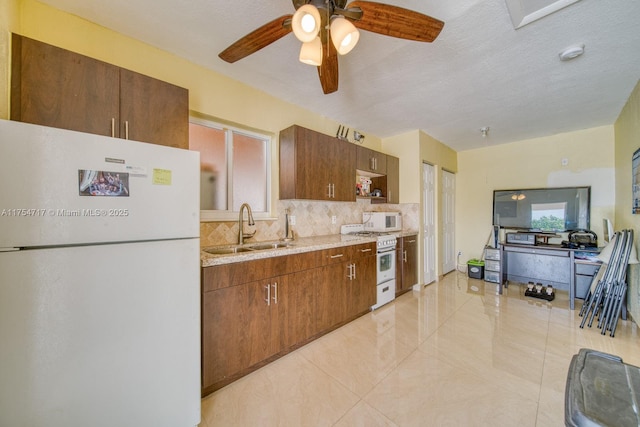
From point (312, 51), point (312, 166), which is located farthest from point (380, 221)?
point (312, 51)

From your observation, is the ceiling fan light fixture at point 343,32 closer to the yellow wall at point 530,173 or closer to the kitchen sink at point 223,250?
the kitchen sink at point 223,250

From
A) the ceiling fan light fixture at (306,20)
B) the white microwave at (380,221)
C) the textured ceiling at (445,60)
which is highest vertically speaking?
the textured ceiling at (445,60)

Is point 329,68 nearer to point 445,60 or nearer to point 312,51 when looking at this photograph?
point 312,51

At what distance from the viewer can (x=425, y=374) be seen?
1.82 metres

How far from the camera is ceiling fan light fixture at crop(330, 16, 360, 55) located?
1167 mm

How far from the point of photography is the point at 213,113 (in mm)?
2213

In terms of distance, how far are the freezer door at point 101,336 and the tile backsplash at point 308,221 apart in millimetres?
922

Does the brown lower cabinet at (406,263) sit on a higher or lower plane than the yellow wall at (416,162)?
lower

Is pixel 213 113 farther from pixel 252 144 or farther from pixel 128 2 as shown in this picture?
pixel 128 2

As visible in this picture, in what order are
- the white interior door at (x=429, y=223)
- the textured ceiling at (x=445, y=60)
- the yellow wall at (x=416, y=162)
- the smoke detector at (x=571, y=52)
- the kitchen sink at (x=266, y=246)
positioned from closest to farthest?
1. the textured ceiling at (x=445, y=60)
2. the smoke detector at (x=571, y=52)
3. the kitchen sink at (x=266, y=246)
4. the yellow wall at (x=416, y=162)
5. the white interior door at (x=429, y=223)

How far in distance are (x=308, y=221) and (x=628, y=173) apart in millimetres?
3909

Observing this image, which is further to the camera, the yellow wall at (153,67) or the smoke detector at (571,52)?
the smoke detector at (571,52)

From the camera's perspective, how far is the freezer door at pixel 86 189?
91cm

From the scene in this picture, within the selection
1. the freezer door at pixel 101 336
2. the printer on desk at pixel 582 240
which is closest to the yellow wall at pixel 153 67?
the freezer door at pixel 101 336
